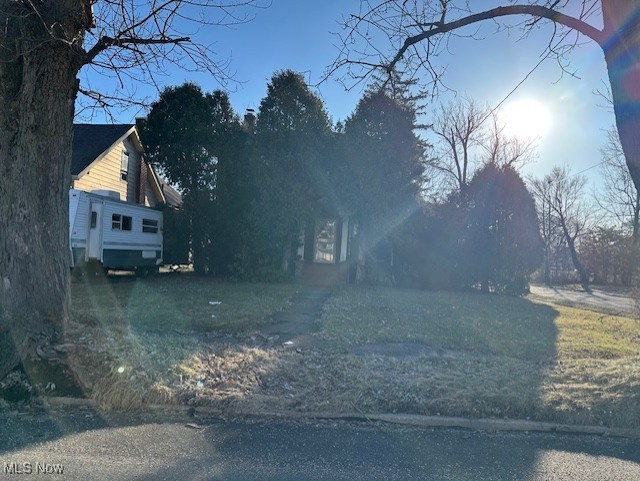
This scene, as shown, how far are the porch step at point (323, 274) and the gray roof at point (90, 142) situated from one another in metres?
9.22

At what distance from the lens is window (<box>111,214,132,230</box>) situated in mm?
16438

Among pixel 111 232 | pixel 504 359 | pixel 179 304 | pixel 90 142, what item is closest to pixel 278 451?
pixel 504 359

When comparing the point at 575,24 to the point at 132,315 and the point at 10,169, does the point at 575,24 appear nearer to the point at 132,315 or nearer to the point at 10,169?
the point at 10,169

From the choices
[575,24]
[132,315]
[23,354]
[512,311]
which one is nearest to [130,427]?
[23,354]

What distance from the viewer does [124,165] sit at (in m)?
22.6

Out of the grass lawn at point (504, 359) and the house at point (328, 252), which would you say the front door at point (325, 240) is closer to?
the house at point (328, 252)

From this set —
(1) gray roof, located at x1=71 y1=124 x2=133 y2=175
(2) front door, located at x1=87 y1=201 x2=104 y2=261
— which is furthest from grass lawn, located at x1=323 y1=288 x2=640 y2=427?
(1) gray roof, located at x1=71 y1=124 x2=133 y2=175

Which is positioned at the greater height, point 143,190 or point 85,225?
point 143,190

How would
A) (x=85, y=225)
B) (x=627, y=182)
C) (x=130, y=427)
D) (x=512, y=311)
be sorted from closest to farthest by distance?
(x=130, y=427), (x=512, y=311), (x=85, y=225), (x=627, y=182)

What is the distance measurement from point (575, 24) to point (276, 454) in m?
6.25

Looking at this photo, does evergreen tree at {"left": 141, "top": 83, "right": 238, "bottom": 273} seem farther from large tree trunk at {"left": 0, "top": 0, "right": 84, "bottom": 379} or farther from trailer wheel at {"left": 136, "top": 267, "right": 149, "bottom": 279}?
large tree trunk at {"left": 0, "top": 0, "right": 84, "bottom": 379}

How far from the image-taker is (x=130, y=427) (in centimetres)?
448

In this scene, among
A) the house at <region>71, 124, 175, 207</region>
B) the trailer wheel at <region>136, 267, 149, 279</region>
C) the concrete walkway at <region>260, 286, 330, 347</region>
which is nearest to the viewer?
the concrete walkway at <region>260, 286, 330, 347</region>

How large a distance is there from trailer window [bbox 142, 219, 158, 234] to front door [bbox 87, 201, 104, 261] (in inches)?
119
